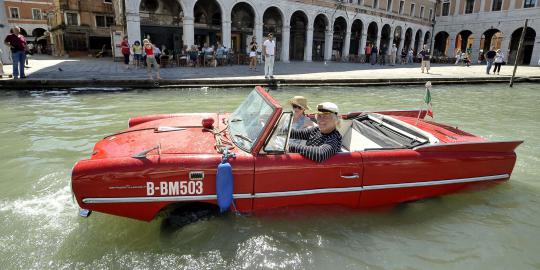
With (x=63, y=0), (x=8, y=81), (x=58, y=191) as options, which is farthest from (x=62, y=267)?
(x=63, y=0)

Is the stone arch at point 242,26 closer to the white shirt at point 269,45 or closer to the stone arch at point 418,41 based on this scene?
the white shirt at point 269,45

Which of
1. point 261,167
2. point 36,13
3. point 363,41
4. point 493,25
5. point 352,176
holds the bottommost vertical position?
point 352,176

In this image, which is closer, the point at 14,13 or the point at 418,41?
the point at 14,13

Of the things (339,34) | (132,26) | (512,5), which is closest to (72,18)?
(132,26)

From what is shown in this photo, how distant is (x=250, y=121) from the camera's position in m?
3.74

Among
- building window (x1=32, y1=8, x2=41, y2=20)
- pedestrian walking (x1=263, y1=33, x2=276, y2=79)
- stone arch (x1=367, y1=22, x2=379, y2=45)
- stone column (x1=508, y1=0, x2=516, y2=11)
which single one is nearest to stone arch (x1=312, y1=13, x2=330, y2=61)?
stone arch (x1=367, y1=22, x2=379, y2=45)

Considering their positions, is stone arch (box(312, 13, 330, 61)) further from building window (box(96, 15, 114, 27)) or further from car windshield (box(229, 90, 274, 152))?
car windshield (box(229, 90, 274, 152))

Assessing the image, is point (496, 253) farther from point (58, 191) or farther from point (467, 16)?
point (467, 16)

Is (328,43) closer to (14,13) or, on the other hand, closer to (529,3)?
(529,3)

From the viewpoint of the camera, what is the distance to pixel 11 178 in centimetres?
453

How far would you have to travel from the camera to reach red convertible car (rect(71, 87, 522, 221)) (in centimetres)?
A: 304

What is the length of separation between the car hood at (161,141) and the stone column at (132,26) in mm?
18497

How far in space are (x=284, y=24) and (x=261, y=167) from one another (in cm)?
2650

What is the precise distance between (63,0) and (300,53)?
21.5 meters
